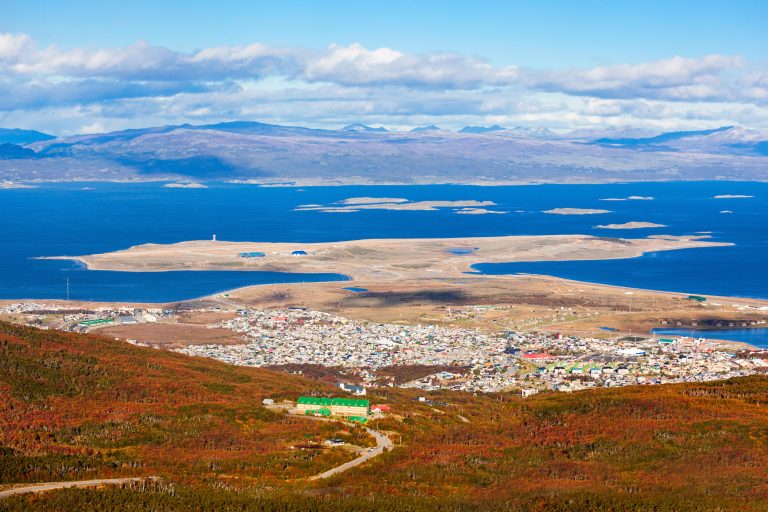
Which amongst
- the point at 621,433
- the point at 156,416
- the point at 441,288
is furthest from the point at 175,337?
the point at 621,433

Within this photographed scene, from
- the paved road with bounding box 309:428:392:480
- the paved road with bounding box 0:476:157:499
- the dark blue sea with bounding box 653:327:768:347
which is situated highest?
the paved road with bounding box 0:476:157:499

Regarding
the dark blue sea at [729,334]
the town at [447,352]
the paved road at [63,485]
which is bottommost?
the dark blue sea at [729,334]

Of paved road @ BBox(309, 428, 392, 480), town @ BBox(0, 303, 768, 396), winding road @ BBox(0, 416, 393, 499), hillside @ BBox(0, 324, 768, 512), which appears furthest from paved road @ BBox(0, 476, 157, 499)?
town @ BBox(0, 303, 768, 396)

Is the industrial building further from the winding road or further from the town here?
the town

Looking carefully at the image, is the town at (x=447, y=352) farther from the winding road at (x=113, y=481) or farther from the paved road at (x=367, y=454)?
the winding road at (x=113, y=481)

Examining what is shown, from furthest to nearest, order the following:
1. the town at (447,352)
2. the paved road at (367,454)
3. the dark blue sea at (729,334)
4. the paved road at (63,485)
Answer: the dark blue sea at (729,334) → the town at (447,352) → the paved road at (367,454) → the paved road at (63,485)

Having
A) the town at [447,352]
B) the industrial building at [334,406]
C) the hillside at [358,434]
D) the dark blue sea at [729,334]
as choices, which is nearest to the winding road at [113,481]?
the hillside at [358,434]

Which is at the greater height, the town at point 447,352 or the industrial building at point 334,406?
the industrial building at point 334,406
